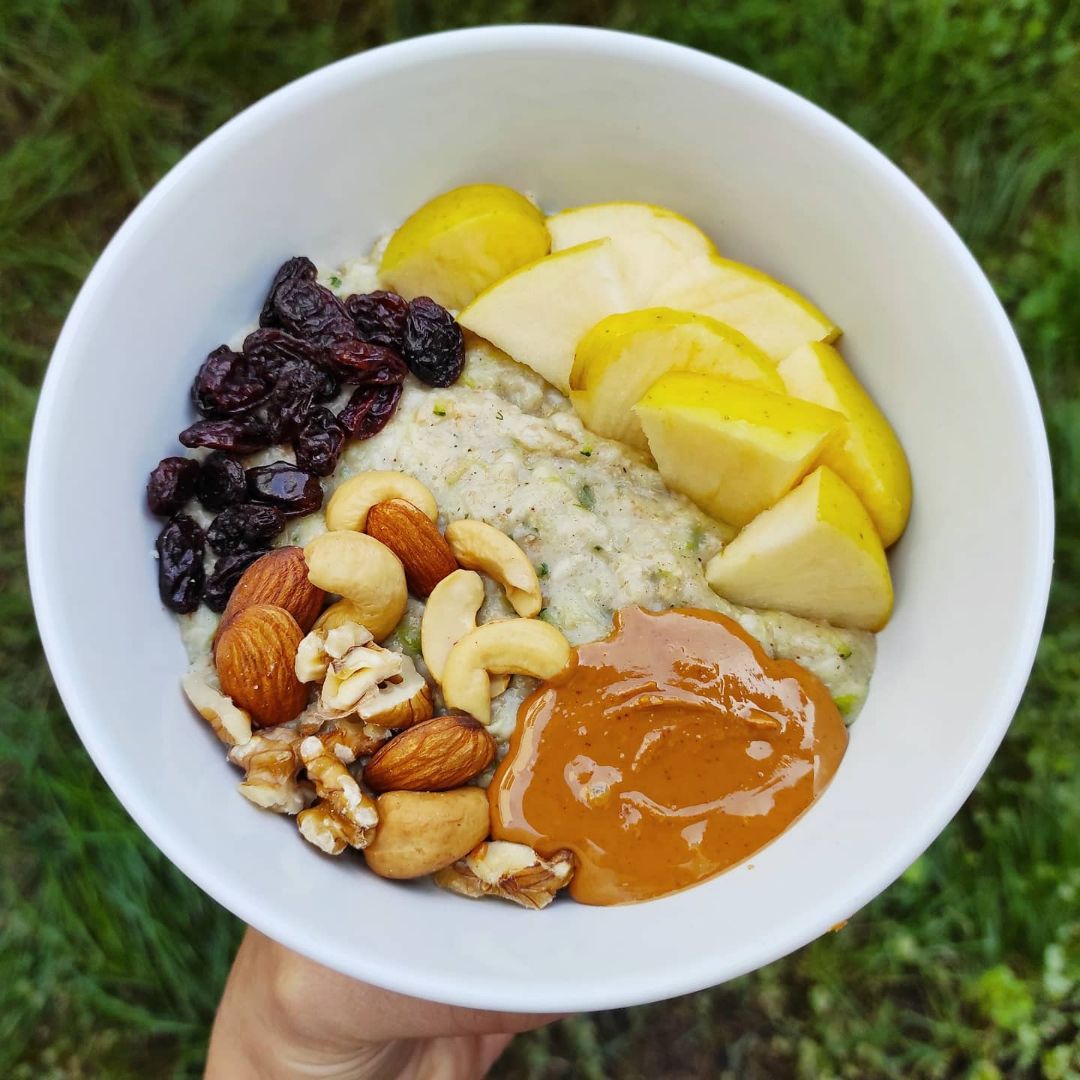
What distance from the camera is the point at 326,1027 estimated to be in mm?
1672

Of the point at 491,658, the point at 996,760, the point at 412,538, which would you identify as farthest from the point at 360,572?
the point at 996,760

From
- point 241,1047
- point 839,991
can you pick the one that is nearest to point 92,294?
point 241,1047

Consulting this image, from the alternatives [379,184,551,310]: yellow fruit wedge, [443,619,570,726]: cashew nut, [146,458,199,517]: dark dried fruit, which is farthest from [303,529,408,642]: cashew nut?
[379,184,551,310]: yellow fruit wedge

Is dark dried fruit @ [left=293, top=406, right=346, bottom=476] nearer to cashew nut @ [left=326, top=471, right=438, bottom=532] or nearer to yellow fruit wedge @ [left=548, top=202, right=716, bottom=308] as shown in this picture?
cashew nut @ [left=326, top=471, right=438, bottom=532]

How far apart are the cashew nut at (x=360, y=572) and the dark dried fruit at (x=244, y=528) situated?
0.10 m

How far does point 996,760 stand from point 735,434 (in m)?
1.30

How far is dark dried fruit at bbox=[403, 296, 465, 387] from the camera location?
5.11ft

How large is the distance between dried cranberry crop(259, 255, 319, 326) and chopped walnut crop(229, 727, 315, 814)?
640 mm

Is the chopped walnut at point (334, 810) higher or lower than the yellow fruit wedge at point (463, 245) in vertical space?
lower

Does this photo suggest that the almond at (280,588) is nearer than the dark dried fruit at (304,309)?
Yes

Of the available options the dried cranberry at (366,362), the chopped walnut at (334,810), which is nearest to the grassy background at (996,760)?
the dried cranberry at (366,362)

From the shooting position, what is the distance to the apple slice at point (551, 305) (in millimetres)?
1547

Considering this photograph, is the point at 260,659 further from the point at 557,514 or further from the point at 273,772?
the point at 557,514

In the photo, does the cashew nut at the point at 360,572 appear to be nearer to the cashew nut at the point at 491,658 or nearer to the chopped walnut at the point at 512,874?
the cashew nut at the point at 491,658
